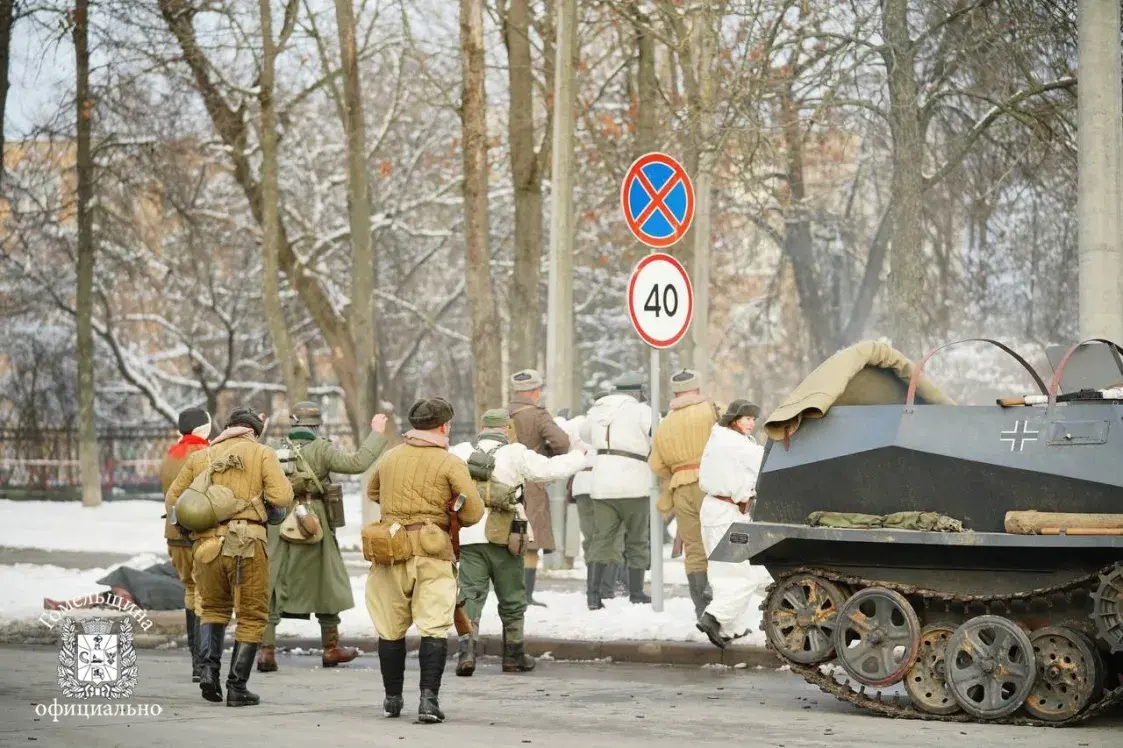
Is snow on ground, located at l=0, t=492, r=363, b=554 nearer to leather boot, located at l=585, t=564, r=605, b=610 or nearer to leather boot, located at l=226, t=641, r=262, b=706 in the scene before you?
leather boot, located at l=585, t=564, r=605, b=610

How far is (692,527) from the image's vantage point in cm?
1341

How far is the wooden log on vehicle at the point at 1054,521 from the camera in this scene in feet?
30.0

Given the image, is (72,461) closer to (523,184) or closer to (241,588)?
(523,184)

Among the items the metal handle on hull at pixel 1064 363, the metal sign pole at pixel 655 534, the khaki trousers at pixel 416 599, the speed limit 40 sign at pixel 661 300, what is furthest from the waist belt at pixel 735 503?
the khaki trousers at pixel 416 599

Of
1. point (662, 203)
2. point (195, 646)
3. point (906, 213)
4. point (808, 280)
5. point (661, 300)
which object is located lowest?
point (195, 646)

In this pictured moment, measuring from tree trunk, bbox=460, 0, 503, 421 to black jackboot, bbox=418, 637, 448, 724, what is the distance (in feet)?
35.2

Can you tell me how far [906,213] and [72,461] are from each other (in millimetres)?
22029

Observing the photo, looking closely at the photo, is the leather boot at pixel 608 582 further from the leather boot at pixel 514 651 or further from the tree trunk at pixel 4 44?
the tree trunk at pixel 4 44

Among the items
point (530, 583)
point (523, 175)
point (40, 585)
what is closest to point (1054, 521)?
point (530, 583)

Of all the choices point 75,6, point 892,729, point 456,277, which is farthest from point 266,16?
point 456,277

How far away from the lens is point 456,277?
44.0 metres

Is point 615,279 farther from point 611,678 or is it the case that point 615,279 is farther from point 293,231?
point 611,678

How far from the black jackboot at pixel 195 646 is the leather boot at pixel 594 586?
11.5ft

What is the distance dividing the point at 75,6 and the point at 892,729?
20.2 metres
